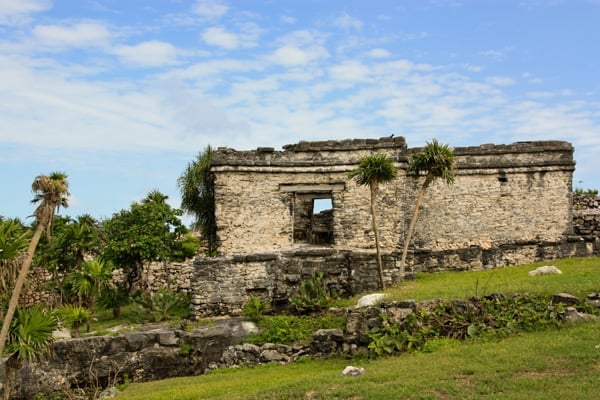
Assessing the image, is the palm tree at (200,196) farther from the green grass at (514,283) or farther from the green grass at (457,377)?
→ the green grass at (457,377)

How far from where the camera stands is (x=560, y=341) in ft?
32.2

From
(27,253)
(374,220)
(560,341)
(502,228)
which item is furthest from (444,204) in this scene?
(27,253)

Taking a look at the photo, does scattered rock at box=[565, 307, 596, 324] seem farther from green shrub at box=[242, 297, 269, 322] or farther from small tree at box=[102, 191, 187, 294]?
small tree at box=[102, 191, 187, 294]

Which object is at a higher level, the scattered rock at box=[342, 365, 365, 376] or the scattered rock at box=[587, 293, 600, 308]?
the scattered rock at box=[587, 293, 600, 308]

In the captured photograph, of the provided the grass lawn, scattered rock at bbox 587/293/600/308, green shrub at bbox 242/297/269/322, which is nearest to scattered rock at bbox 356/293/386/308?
the grass lawn

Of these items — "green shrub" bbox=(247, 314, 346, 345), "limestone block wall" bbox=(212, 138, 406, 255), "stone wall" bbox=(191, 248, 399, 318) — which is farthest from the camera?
"limestone block wall" bbox=(212, 138, 406, 255)

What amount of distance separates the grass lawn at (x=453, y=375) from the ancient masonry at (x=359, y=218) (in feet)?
A: 13.4

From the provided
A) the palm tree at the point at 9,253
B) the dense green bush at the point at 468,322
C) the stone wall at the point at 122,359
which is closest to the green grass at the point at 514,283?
the dense green bush at the point at 468,322

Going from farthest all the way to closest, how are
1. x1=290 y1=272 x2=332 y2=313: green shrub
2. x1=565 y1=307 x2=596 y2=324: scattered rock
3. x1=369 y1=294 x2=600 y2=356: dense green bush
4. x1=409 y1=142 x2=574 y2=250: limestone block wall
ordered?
1. x1=409 y1=142 x2=574 y2=250: limestone block wall
2. x1=290 y1=272 x2=332 y2=313: green shrub
3. x1=369 y1=294 x2=600 y2=356: dense green bush
4. x1=565 y1=307 x2=596 y2=324: scattered rock

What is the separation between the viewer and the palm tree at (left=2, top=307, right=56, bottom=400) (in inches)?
413

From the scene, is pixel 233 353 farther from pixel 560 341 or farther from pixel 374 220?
pixel 560 341

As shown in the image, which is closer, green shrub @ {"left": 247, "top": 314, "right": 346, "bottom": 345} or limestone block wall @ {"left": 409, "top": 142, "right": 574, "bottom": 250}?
green shrub @ {"left": 247, "top": 314, "right": 346, "bottom": 345}

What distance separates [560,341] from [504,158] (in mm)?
10029

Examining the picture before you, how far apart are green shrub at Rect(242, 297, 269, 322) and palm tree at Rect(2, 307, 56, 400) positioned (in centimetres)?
513
